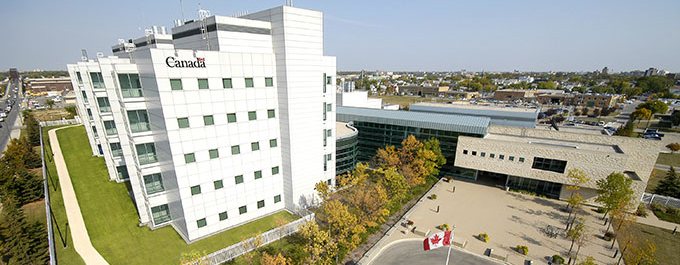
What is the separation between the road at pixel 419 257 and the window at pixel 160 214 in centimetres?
2893

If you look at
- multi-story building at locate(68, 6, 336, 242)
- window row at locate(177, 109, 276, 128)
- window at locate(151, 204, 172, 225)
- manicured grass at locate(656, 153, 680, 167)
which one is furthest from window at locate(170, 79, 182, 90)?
manicured grass at locate(656, 153, 680, 167)

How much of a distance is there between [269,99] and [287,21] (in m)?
10.3

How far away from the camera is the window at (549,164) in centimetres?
4506

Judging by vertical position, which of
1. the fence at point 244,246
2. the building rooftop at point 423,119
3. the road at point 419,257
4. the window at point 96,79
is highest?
the window at point 96,79

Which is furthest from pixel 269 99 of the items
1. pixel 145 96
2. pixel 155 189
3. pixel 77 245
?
pixel 77 245

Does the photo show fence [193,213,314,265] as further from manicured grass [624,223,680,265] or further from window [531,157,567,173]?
manicured grass [624,223,680,265]

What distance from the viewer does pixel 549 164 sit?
45.9m

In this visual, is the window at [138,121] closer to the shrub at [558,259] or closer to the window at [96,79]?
the window at [96,79]

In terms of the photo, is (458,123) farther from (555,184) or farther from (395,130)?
(555,184)

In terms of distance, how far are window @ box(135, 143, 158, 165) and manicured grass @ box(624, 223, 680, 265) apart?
6505 centimetres

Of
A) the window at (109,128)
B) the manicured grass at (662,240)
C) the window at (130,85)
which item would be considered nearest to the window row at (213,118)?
the window at (130,85)

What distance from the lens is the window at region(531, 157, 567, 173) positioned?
45.1m

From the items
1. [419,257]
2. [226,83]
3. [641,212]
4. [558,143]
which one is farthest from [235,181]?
[641,212]

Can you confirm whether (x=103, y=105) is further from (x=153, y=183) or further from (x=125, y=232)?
(x=125, y=232)
